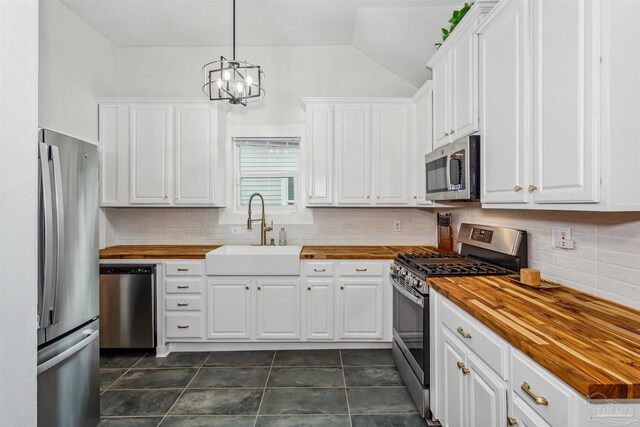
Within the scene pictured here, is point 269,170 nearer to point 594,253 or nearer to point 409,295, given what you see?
point 409,295

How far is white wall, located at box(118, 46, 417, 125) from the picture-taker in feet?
12.0

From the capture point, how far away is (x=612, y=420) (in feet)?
2.86

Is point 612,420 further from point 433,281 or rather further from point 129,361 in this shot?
point 129,361

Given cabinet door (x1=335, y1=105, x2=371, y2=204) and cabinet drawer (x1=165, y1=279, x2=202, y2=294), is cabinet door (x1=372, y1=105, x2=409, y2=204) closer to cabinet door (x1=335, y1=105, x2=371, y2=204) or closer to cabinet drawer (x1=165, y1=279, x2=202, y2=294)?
cabinet door (x1=335, y1=105, x2=371, y2=204)

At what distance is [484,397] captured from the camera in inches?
54.2

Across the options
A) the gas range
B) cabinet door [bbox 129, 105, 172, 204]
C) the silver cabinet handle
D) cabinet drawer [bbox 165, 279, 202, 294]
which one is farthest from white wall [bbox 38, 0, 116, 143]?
the silver cabinet handle

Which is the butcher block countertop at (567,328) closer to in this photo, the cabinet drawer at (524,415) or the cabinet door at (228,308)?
the cabinet drawer at (524,415)

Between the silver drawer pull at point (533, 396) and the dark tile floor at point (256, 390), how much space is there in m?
1.19

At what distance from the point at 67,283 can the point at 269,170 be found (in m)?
2.33

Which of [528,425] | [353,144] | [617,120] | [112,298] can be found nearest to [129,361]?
[112,298]

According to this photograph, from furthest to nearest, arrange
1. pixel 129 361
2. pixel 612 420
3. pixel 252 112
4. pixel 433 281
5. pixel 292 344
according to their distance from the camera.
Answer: pixel 252 112 < pixel 292 344 < pixel 129 361 < pixel 433 281 < pixel 612 420

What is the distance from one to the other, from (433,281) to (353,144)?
1749 millimetres

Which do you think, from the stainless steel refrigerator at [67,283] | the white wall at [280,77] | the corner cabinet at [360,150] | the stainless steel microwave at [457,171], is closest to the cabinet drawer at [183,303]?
the stainless steel refrigerator at [67,283]

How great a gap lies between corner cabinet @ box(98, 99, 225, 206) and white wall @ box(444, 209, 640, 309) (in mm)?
2708
